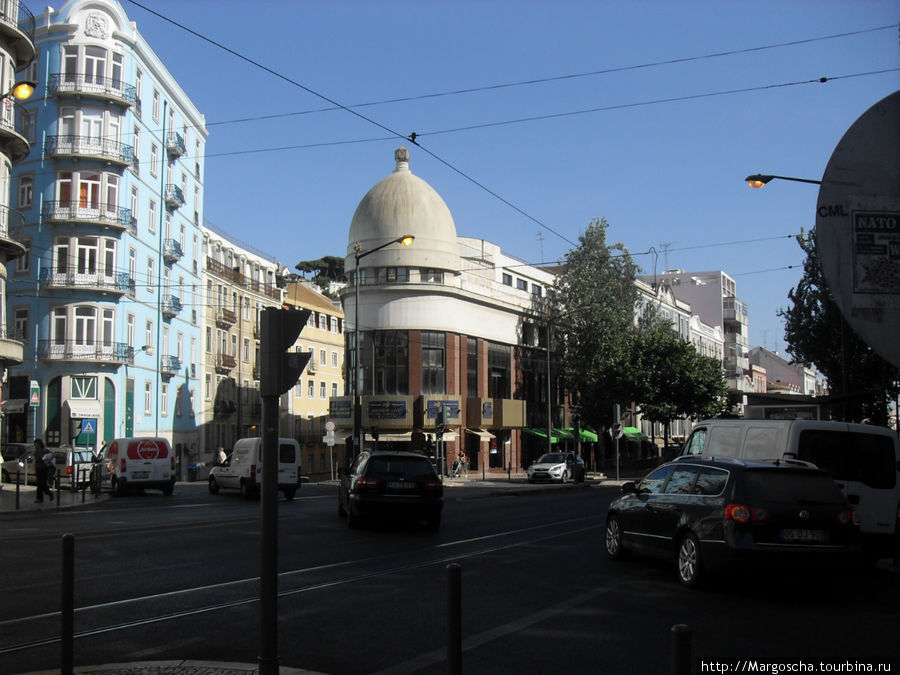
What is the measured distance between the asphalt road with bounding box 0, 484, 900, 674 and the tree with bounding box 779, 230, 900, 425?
3073 cm

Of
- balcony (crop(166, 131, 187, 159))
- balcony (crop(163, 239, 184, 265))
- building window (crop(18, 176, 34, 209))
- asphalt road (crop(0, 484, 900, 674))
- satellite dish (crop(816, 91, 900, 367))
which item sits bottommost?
asphalt road (crop(0, 484, 900, 674))

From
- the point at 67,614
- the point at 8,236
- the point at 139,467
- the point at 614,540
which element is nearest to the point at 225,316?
the point at 8,236

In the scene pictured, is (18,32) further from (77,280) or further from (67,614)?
(67,614)

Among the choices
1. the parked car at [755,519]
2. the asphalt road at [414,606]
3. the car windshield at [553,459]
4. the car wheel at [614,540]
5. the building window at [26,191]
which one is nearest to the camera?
the asphalt road at [414,606]

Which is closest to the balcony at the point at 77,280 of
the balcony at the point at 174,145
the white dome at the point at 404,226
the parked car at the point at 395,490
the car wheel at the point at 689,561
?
the balcony at the point at 174,145

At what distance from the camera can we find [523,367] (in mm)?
64438

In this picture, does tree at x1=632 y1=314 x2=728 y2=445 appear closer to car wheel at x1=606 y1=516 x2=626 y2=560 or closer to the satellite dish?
car wheel at x1=606 y1=516 x2=626 y2=560

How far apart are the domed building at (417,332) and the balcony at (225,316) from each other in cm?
891

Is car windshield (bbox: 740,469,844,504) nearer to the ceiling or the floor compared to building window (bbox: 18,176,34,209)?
nearer to the floor

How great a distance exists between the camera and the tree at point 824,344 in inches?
1654

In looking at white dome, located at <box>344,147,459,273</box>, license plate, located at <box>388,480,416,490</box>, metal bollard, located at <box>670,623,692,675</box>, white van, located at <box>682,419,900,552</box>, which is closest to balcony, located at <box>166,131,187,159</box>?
white dome, located at <box>344,147,459,273</box>

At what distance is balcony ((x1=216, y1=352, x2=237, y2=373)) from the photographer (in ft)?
196

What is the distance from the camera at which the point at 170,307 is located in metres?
51.9

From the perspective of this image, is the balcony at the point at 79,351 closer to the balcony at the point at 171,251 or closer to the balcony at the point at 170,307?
the balcony at the point at 170,307
